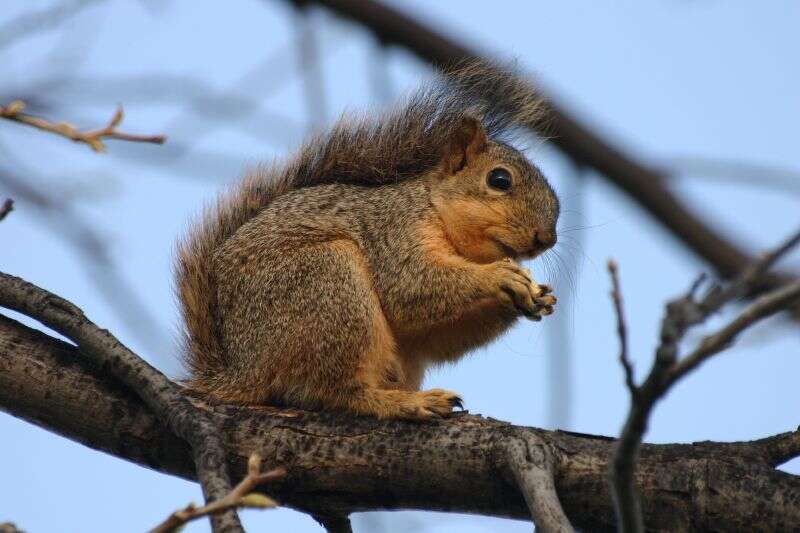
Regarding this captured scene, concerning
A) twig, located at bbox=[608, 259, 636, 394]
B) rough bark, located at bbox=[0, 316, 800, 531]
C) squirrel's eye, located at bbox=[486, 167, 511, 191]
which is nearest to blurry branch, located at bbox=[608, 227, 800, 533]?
twig, located at bbox=[608, 259, 636, 394]

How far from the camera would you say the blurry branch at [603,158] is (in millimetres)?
2271

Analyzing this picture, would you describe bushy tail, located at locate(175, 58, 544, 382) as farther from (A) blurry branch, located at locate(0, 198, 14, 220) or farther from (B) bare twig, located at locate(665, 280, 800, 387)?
(B) bare twig, located at locate(665, 280, 800, 387)

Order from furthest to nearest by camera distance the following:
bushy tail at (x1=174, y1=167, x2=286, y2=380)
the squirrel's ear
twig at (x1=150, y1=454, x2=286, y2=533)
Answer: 1. the squirrel's ear
2. bushy tail at (x1=174, y1=167, x2=286, y2=380)
3. twig at (x1=150, y1=454, x2=286, y2=533)

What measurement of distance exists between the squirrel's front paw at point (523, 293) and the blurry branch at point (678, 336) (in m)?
1.50

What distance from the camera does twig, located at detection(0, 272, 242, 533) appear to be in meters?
2.48

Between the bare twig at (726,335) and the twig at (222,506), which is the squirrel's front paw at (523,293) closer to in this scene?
the twig at (222,506)

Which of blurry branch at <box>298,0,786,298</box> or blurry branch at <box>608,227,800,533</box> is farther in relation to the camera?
blurry branch at <box>298,0,786,298</box>

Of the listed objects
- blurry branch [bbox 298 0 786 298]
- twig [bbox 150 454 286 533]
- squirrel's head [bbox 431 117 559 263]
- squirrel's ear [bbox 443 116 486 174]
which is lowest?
twig [bbox 150 454 286 533]

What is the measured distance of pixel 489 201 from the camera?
3.52 m

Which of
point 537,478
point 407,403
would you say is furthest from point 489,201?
point 537,478

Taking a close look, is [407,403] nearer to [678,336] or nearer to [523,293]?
[523,293]

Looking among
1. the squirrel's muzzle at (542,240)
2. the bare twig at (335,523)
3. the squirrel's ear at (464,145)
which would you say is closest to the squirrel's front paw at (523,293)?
the squirrel's muzzle at (542,240)

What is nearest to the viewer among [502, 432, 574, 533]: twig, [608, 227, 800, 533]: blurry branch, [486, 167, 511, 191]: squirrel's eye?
[608, 227, 800, 533]: blurry branch

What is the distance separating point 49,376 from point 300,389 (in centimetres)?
68
